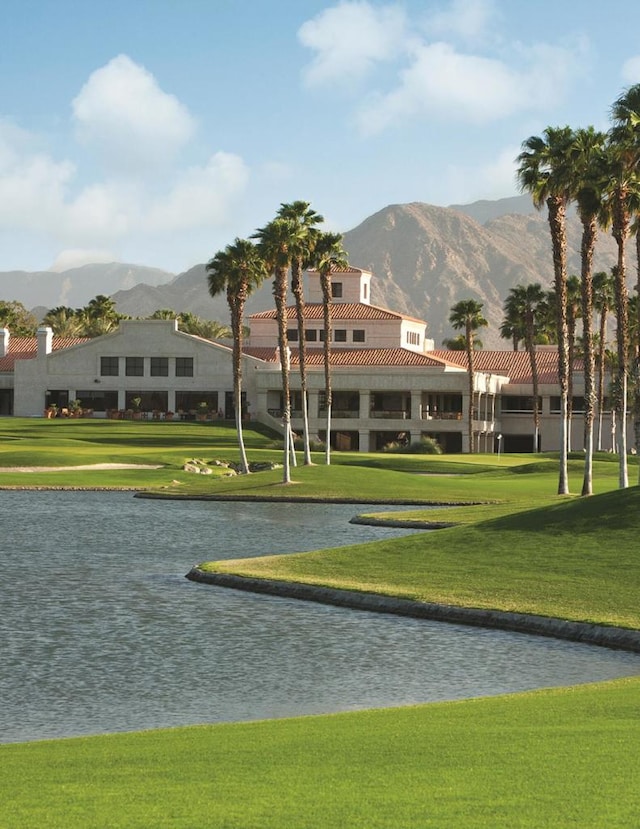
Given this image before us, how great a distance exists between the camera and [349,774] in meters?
11.8

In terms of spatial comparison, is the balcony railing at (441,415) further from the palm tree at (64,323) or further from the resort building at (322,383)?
the palm tree at (64,323)

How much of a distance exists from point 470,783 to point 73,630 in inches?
605

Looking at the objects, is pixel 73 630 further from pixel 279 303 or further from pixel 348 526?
pixel 279 303

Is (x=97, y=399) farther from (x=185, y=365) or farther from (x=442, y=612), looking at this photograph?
(x=442, y=612)

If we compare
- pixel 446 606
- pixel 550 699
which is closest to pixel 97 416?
pixel 446 606

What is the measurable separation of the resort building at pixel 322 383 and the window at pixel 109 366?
0.30 ft

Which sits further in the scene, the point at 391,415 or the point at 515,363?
the point at 515,363

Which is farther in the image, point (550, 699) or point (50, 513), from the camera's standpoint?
point (50, 513)

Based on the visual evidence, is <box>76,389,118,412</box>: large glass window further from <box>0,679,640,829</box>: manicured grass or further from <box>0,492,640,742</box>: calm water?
<box>0,679,640,829</box>: manicured grass

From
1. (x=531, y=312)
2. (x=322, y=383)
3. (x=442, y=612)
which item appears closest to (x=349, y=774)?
(x=442, y=612)

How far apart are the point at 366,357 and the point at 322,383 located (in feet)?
22.9

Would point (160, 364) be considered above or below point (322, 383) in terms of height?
above

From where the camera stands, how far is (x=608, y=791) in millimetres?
10695

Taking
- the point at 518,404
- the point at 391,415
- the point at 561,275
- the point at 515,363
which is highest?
the point at 561,275
